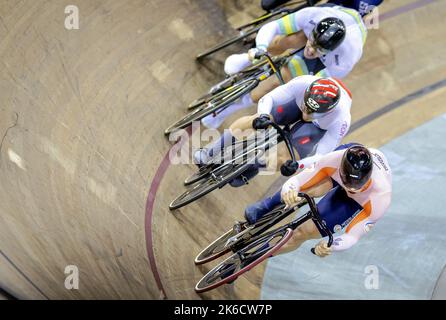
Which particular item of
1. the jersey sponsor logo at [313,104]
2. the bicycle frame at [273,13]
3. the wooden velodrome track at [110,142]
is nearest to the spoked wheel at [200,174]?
the wooden velodrome track at [110,142]

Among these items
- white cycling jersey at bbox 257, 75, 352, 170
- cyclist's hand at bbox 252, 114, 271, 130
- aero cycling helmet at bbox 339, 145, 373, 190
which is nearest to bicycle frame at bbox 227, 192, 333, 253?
aero cycling helmet at bbox 339, 145, 373, 190

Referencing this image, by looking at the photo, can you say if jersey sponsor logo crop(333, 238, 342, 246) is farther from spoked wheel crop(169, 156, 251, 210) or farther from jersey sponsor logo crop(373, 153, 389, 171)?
spoked wheel crop(169, 156, 251, 210)

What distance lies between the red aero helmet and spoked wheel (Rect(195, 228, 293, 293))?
2.62 feet

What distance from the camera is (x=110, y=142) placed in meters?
4.80

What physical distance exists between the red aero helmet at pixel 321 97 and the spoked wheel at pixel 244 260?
31.5 inches

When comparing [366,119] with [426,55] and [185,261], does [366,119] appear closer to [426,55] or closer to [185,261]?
[426,55]

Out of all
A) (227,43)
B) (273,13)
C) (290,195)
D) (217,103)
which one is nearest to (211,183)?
(217,103)

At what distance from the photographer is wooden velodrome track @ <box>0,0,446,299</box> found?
3918mm

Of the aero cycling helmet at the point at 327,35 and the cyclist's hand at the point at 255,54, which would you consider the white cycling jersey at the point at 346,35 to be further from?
the aero cycling helmet at the point at 327,35

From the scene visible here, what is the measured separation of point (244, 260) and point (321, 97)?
48.5 inches

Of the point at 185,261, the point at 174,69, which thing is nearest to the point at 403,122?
the point at 174,69

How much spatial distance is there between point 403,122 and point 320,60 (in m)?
1.84

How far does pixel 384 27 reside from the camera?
7031 mm

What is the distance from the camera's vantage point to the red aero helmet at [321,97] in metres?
3.96
